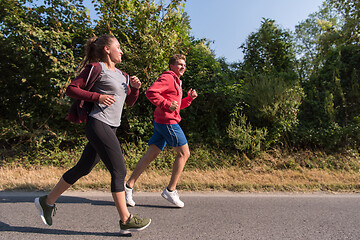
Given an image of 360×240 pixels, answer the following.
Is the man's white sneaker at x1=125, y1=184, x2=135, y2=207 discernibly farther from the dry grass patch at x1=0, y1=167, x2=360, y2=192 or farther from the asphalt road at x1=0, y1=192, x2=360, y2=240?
the dry grass patch at x1=0, y1=167, x2=360, y2=192

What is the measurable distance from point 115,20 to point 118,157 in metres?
4.16

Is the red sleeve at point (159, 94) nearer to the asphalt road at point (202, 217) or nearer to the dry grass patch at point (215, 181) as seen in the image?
the asphalt road at point (202, 217)

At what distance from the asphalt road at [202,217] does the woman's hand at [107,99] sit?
1243mm

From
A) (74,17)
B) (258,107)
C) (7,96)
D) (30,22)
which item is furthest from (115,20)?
(258,107)

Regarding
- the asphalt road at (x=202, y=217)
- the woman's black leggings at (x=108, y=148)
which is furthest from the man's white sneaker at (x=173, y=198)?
the woman's black leggings at (x=108, y=148)

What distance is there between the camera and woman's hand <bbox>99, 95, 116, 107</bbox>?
7.29 ft

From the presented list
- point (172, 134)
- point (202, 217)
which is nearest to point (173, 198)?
point (202, 217)

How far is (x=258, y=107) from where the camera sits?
18.9 feet

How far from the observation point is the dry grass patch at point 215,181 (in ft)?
12.4

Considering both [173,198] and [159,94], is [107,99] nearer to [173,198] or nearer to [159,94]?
[159,94]

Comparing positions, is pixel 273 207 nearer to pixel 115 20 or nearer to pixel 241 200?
pixel 241 200

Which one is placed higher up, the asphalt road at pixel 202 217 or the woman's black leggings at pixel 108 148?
the woman's black leggings at pixel 108 148

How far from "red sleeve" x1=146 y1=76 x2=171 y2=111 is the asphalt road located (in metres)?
1.29

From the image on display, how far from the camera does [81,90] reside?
219cm
